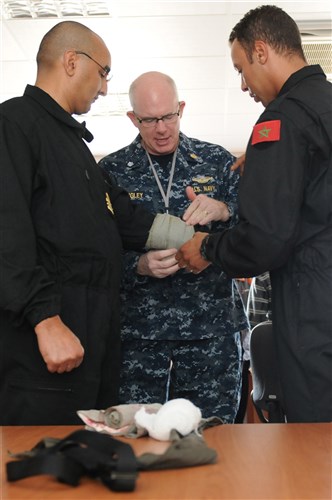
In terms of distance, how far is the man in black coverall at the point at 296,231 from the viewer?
69.0 inches

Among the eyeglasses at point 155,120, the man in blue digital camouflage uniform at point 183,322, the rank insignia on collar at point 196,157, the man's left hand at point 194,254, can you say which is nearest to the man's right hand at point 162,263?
the man in blue digital camouflage uniform at point 183,322

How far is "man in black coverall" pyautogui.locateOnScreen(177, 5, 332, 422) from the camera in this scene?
175 cm

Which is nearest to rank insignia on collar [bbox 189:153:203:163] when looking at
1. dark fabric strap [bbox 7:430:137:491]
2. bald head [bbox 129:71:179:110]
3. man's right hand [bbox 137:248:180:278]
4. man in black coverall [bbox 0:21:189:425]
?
bald head [bbox 129:71:179:110]

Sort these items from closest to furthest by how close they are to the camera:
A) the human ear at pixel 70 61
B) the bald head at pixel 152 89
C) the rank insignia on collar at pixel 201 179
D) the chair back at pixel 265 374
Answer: the human ear at pixel 70 61
the rank insignia on collar at pixel 201 179
the bald head at pixel 152 89
the chair back at pixel 265 374

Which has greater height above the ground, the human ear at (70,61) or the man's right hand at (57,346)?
the human ear at (70,61)

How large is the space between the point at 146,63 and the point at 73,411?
4614mm

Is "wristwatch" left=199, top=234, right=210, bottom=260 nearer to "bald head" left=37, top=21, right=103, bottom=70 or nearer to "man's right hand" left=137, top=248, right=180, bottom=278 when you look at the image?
"man's right hand" left=137, top=248, right=180, bottom=278

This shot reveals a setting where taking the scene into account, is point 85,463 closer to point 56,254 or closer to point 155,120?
point 56,254

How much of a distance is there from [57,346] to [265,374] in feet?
5.35

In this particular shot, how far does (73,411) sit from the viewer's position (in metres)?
1.80

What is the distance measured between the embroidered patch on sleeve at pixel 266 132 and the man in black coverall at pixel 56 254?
543 millimetres

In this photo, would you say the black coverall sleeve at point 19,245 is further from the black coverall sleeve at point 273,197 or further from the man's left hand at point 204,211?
the man's left hand at point 204,211

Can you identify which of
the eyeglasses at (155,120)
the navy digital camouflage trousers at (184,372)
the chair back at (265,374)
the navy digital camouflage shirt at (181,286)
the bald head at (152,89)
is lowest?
the chair back at (265,374)

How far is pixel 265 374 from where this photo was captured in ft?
10.1
